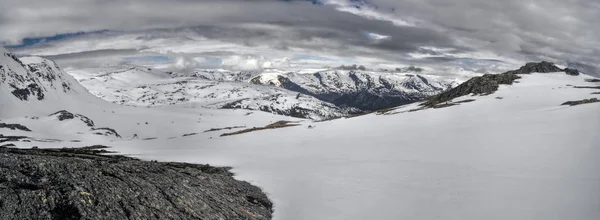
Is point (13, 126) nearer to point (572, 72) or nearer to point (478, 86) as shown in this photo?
point (478, 86)

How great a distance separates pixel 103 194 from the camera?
1396 centimetres

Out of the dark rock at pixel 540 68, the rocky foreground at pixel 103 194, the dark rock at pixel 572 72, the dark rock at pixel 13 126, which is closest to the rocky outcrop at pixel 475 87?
the dark rock at pixel 540 68

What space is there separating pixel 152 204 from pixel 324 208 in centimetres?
875

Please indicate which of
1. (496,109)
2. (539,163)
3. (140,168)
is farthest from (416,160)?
(496,109)

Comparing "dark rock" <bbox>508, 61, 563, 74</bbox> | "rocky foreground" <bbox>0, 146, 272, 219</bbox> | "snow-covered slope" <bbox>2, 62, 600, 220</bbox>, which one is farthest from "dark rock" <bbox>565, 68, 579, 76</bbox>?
"rocky foreground" <bbox>0, 146, 272, 219</bbox>

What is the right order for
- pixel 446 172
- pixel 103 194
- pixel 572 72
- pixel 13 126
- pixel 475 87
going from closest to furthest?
pixel 103 194
pixel 446 172
pixel 475 87
pixel 572 72
pixel 13 126

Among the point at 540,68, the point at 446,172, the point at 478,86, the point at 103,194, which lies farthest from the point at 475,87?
the point at 103,194

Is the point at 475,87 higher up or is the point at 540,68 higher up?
the point at 540,68

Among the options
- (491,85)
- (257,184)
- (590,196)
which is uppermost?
(491,85)

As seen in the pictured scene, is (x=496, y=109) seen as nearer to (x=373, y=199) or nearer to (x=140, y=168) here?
(x=373, y=199)

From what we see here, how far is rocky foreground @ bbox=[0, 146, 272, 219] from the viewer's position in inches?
476

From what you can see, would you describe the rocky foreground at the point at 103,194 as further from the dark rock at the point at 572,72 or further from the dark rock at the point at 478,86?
the dark rock at the point at 572,72

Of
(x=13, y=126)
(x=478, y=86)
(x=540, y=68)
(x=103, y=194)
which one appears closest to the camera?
(x=103, y=194)

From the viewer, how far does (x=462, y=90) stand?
130 meters
